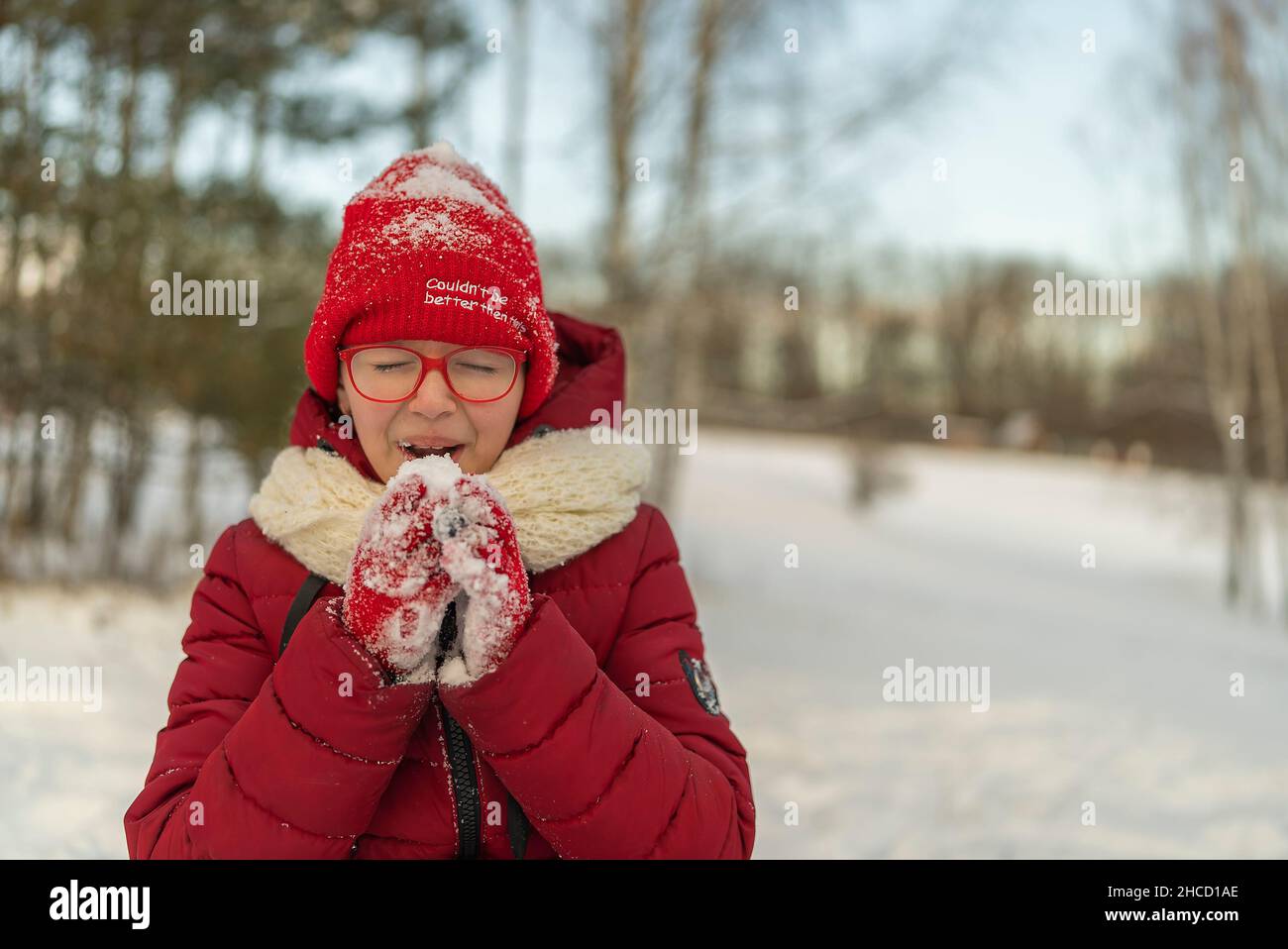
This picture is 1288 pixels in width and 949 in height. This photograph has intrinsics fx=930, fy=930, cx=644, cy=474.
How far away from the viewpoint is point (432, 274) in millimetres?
1285

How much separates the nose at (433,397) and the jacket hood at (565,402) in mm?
149

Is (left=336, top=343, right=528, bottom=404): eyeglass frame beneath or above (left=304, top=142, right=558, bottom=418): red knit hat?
beneath

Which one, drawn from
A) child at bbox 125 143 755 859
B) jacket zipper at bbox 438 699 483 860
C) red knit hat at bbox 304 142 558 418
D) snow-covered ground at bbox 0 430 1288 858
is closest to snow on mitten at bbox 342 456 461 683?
child at bbox 125 143 755 859

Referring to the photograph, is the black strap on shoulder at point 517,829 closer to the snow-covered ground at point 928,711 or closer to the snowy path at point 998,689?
the snow-covered ground at point 928,711

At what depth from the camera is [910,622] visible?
10.1m

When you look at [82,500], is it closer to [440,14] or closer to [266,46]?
[266,46]

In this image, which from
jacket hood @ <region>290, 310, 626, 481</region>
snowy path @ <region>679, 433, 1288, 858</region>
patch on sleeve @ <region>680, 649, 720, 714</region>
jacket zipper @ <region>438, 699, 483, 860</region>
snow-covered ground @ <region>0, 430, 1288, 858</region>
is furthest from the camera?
snowy path @ <region>679, 433, 1288, 858</region>

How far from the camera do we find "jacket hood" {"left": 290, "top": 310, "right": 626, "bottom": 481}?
137cm

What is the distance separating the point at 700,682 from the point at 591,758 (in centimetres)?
28

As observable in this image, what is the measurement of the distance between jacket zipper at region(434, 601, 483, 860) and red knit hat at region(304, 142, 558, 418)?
503mm

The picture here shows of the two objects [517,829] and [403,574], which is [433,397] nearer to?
[403,574]

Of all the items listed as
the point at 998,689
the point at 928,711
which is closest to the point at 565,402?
the point at 928,711

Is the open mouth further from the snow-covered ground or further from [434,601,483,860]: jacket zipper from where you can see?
the snow-covered ground

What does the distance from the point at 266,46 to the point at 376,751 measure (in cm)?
820
